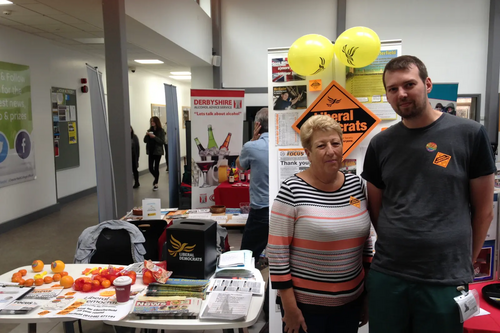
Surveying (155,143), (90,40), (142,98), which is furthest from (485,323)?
(142,98)

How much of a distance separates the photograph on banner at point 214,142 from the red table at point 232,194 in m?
0.45

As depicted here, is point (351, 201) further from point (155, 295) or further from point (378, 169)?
point (155, 295)

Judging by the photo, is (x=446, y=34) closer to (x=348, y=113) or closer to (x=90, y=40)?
(x=348, y=113)

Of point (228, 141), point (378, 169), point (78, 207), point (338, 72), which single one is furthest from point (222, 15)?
point (378, 169)

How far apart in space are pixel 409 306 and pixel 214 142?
4427 millimetres

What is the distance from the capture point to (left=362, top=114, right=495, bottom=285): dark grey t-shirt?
1346 mm

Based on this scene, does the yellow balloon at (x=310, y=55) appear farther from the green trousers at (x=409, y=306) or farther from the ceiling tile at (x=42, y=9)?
the ceiling tile at (x=42, y=9)

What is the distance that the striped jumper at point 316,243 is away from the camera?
147cm

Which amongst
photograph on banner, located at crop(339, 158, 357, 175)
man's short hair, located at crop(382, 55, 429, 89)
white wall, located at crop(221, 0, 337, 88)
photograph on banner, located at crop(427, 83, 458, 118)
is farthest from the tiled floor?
white wall, located at crop(221, 0, 337, 88)

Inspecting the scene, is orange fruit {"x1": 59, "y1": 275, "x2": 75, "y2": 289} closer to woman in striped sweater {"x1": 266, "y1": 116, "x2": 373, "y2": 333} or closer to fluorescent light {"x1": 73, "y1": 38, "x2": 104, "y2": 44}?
woman in striped sweater {"x1": 266, "y1": 116, "x2": 373, "y2": 333}

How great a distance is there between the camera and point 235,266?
6.73 ft

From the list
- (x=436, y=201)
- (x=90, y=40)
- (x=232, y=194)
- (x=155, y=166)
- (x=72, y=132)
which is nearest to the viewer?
(x=436, y=201)

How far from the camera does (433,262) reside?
1.36m

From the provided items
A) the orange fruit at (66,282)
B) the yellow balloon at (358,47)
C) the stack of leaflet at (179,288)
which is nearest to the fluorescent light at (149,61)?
the yellow balloon at (358,47)
